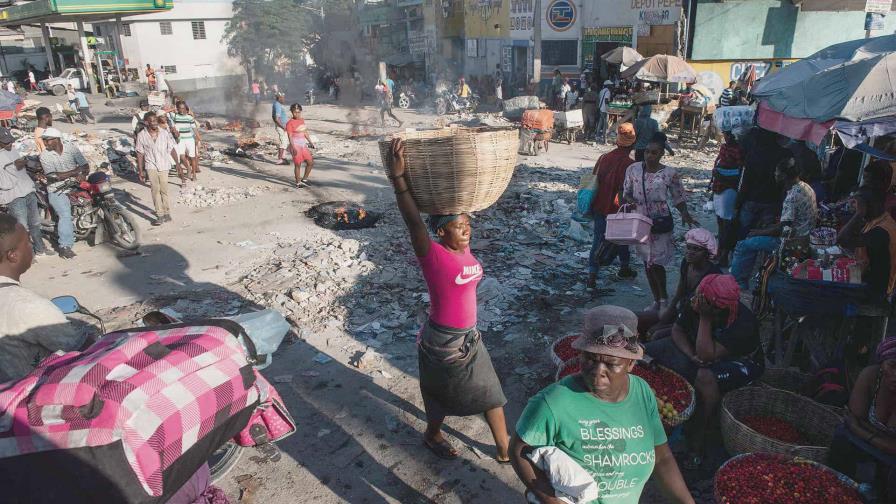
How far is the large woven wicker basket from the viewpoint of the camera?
310 cm

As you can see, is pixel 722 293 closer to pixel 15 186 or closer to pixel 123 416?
pixel 123 416

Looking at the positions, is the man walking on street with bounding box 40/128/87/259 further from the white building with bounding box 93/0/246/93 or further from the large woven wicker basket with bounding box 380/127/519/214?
the white building with bounding box 93/0/246/93

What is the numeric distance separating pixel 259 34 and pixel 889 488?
4239cm

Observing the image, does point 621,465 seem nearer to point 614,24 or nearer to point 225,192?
point 225,192

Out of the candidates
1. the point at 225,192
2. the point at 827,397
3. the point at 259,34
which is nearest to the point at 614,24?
the point at 225,192

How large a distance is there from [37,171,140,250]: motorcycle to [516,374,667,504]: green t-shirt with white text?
764 cm

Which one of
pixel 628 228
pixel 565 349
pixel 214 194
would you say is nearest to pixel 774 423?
pixel 565 349

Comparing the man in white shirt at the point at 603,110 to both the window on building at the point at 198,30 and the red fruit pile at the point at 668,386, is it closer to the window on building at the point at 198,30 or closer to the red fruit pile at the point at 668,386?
the red fruit pile at the point at 668,386

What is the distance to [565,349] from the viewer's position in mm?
4691

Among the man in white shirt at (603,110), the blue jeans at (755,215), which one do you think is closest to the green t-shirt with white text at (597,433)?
the blue jeans at (755,215)

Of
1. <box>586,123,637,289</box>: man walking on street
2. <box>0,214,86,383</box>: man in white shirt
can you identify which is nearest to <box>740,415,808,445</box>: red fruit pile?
<box>586,123,637,289</box>: man walking on street

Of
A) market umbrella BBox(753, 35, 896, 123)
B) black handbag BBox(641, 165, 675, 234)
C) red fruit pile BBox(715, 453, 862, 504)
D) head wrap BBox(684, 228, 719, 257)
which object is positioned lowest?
red fruit pile BBox(715, 453, 862, 504)

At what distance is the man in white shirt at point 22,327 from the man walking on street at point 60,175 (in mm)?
5955

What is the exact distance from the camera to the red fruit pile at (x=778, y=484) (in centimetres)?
312
